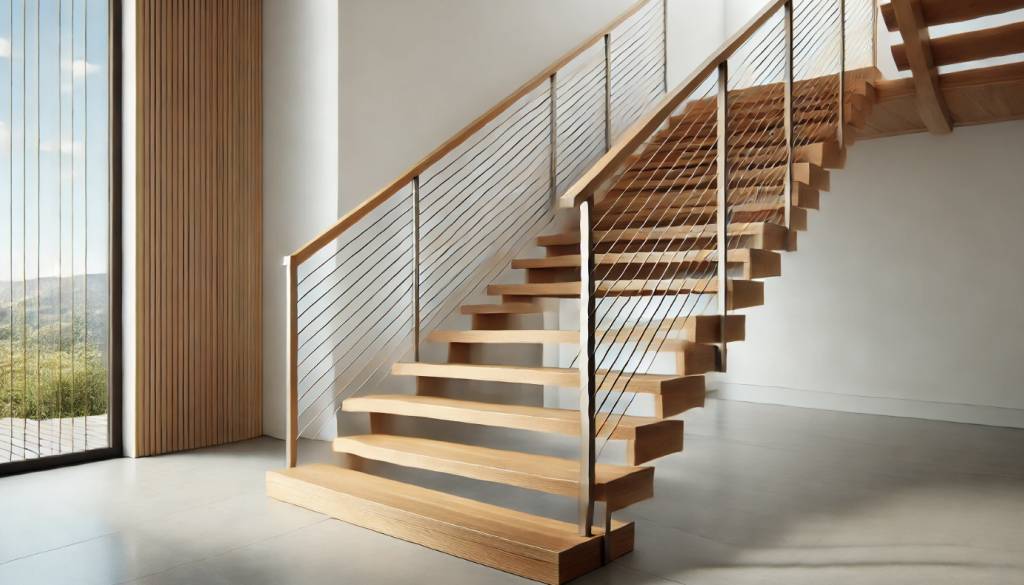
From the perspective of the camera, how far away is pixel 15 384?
3.48m

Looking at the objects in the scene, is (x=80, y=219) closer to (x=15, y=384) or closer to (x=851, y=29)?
(x=15, y=384)

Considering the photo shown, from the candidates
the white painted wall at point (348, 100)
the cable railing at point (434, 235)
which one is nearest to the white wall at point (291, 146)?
the white painted wall at point (348, 100)

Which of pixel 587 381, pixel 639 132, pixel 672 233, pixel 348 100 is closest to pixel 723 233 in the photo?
pixel 639 132

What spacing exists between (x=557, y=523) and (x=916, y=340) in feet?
13.7

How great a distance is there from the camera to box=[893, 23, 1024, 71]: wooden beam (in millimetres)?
3912

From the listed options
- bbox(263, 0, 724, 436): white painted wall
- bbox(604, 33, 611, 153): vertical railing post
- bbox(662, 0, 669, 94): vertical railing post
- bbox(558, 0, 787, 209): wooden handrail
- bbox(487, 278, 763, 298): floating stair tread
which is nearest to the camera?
bbox(558, 0, 787, 209): wooden handrail

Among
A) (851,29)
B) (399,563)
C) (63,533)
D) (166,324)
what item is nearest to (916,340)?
(851,29)

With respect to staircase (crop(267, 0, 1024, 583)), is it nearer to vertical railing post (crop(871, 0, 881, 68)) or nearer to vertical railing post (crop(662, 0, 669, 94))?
vertical railing post (crop(662, 0, 669, 94))

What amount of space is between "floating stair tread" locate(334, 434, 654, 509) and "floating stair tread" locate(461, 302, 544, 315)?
947 millimetres

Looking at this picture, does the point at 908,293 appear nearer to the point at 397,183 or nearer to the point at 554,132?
the point at 554,132

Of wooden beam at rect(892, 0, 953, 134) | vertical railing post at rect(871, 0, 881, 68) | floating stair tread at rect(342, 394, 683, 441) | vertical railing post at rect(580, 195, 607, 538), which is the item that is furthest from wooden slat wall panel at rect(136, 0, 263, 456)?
vertical railing post at rect(871, 0, 881, 68)

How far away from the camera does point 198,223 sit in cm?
401

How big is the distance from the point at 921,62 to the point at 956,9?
330mm

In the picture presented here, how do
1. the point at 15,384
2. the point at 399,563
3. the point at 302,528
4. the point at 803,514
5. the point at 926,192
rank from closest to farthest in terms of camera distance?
the point at 399,563, the point at 302,528, the point at 803,514, the point at 15,384, the point at 926,192
